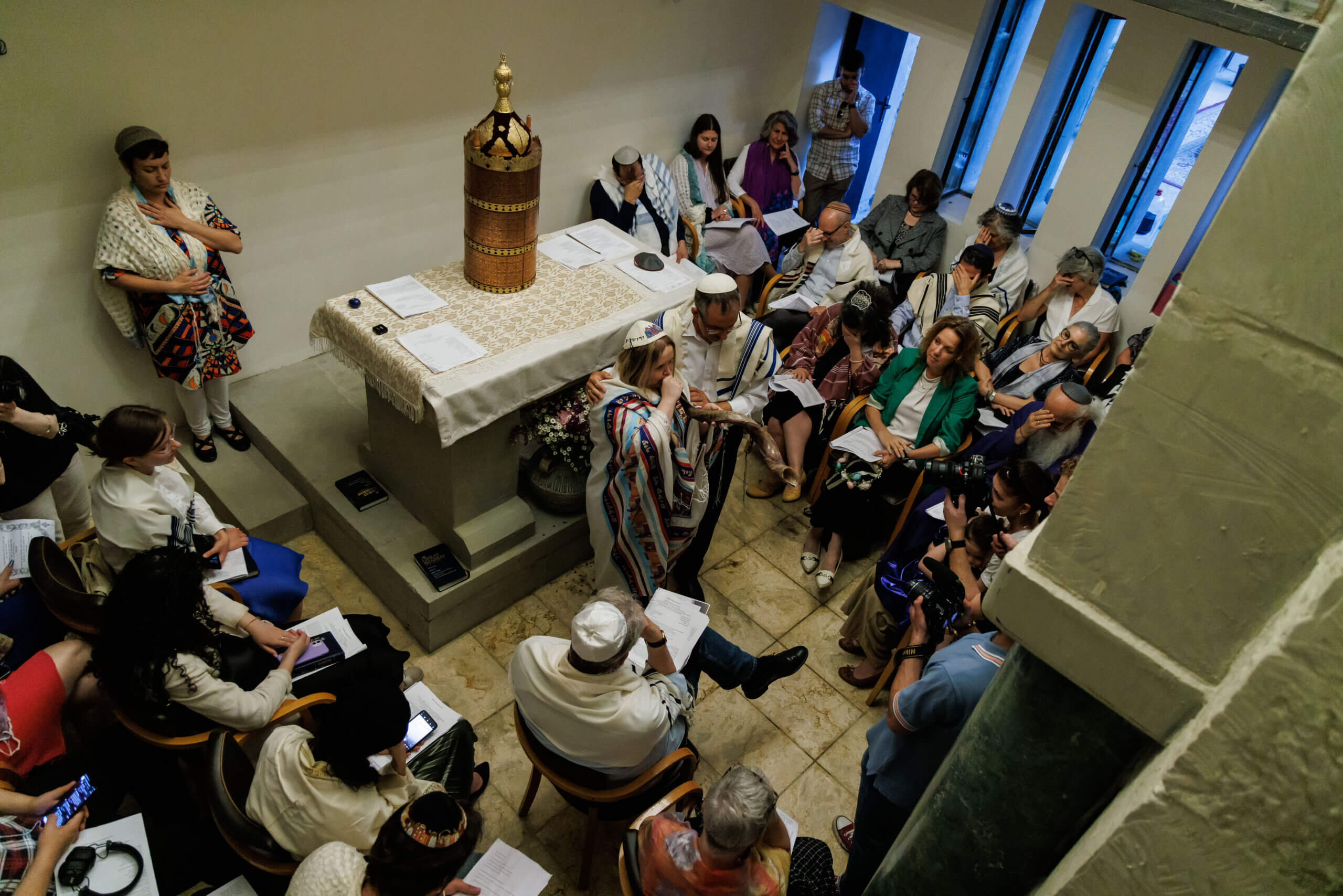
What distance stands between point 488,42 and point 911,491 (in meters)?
3.60

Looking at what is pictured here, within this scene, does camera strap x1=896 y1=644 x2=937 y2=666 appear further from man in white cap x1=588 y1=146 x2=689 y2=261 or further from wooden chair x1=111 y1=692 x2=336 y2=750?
man in white cap x1=588 y1=146 x2=689 y2=261

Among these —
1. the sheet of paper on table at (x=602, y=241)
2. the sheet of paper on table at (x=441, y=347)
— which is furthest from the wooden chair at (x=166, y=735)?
the sheet of paper on table at (x=602, y=241)

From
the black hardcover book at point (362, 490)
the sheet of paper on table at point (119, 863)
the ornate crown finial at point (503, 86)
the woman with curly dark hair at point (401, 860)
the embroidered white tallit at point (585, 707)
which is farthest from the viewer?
the black hardcover book at point (362, 490)

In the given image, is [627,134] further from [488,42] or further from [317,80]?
[317,80]

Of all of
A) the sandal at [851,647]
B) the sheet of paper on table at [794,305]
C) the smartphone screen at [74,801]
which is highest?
the sheet of paper on table at [794,305]

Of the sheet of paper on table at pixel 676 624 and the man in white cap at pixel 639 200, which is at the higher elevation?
the man in white cap at pixel 639 200

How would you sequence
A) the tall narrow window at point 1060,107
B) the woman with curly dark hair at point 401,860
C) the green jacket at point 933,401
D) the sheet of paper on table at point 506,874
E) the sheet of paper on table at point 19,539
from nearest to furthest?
the woman with curly dark hair at point 401,860 < the sheet of paper on table at point 506,874 < the sheet of paper on table at point 19,539 < the green jacket at point 933,401 < the tall narrow window at point 1060,107

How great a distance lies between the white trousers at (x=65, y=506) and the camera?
3412 mm

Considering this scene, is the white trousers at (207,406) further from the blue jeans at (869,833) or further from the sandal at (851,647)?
the blue jeans at (869,833)

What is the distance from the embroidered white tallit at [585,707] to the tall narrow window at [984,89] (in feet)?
15.8

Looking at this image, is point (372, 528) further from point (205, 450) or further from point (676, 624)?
point (676, 624)

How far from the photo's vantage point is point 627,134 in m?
6.19

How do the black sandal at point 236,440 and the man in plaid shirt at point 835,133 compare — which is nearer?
the black sandal at point 236,440

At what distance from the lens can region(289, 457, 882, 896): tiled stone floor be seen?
3367 mm
